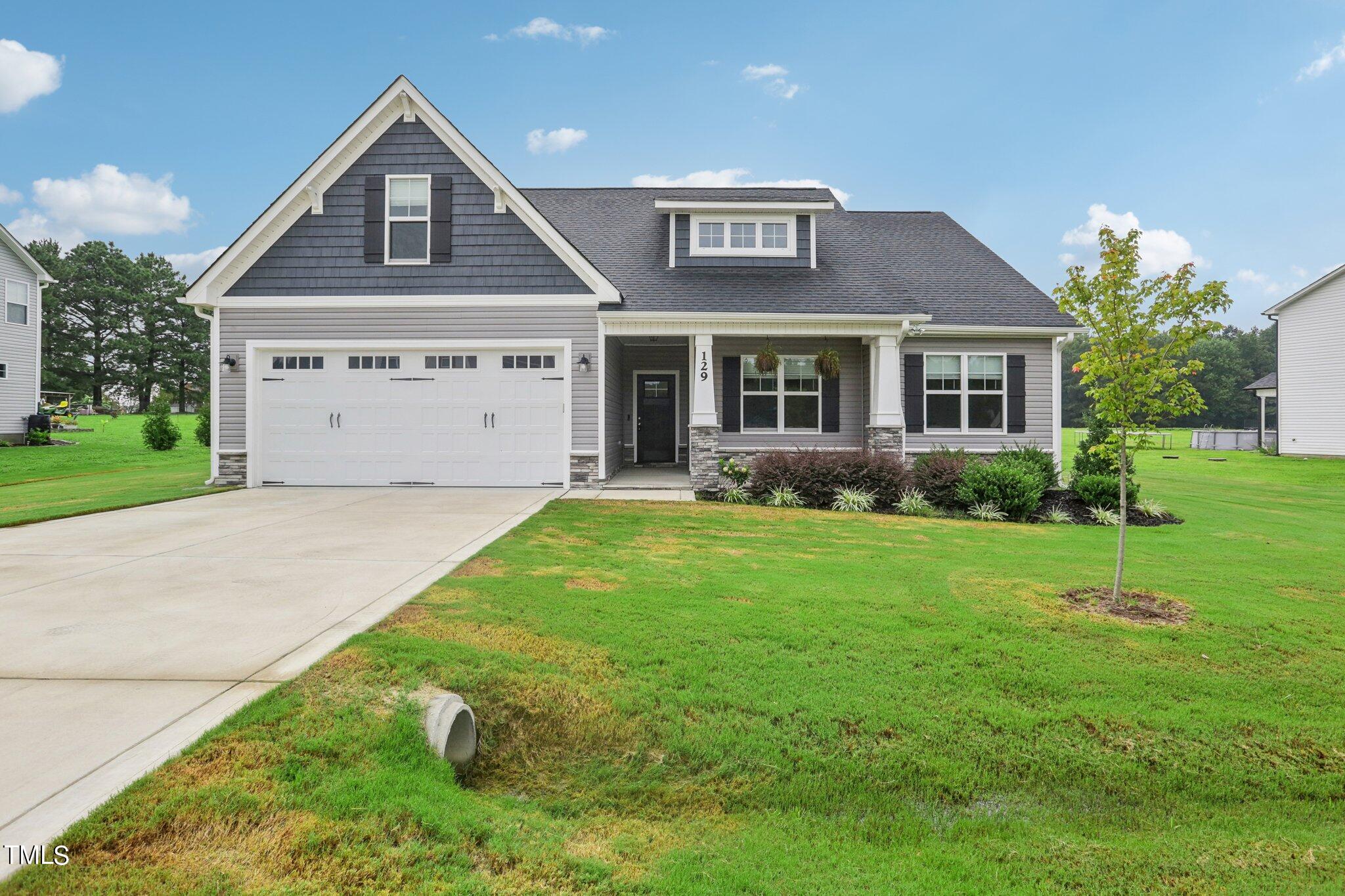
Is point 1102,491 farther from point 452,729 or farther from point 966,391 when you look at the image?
point 452,729

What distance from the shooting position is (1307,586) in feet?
21.7

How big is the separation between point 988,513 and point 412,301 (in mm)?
10924

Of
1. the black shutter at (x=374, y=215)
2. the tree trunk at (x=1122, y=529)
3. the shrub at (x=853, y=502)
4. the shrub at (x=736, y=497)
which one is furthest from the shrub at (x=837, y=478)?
the black shutter at (x=374, y=215)

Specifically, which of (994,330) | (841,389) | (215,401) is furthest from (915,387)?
(215,401)

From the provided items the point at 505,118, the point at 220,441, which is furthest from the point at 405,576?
the point at 505,118

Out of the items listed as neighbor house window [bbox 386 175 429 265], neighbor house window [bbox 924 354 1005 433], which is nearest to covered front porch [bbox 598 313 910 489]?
neighbor house window [bbox 924 354 1005 433]

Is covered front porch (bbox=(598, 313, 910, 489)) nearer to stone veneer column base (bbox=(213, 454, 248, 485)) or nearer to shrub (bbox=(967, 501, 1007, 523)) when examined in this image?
shrub (bbox=(967, 501, 1007, 523))

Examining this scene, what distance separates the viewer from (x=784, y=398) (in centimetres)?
1399

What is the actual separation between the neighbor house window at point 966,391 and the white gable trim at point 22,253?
29.1 metres

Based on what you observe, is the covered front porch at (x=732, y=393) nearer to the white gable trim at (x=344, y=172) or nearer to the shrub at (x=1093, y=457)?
the white gable trim at (x=344, y=172)

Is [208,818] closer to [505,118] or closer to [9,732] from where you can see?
[9,732]

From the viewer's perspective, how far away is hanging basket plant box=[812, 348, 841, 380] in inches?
526

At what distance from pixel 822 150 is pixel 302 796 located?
2460cm

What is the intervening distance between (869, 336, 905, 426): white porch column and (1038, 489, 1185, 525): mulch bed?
→ 2.95 meters
